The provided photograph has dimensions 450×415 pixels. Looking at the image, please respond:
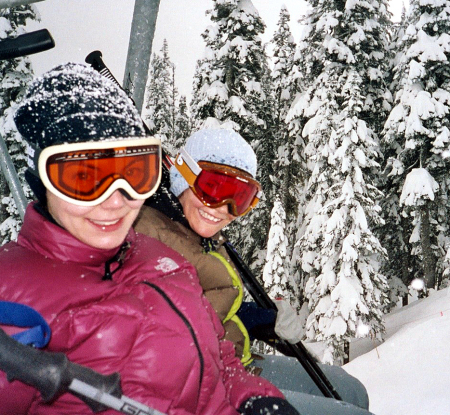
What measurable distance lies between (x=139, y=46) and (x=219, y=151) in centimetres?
103

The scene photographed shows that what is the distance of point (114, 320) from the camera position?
1615 mm

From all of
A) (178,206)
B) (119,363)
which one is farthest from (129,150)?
(178,206)

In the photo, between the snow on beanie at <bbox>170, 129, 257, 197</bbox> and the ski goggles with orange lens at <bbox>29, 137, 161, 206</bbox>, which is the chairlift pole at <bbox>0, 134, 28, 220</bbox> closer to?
the ski goggles with orange lens at <bbox>29, 137, 161, 206</bbox>

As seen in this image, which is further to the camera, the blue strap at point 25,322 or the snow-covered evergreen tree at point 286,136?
the snow-covered evergreen tree at point 286,136

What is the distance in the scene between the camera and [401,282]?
80.6 ft

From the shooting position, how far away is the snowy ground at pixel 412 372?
565 centimetres

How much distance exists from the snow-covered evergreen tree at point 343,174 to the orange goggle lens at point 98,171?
557 inches

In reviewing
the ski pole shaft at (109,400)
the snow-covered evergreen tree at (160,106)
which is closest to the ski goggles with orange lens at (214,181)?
the ski pole shaft at (109,400)

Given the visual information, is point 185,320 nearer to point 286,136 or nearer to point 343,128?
point 343,128

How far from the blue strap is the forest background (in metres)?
12.0

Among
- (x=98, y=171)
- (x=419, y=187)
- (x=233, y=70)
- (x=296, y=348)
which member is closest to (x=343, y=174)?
(x=419, y=187)

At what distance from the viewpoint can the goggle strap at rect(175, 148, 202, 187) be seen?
294 cm

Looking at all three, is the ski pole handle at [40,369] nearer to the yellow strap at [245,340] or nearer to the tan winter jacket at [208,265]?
the tan winter jacket at [208,265]

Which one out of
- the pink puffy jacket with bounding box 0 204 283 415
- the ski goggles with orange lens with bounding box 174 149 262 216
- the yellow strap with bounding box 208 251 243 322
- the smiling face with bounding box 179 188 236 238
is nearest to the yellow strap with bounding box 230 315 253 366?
the yellow strap with bounding box 208 251 243 322
